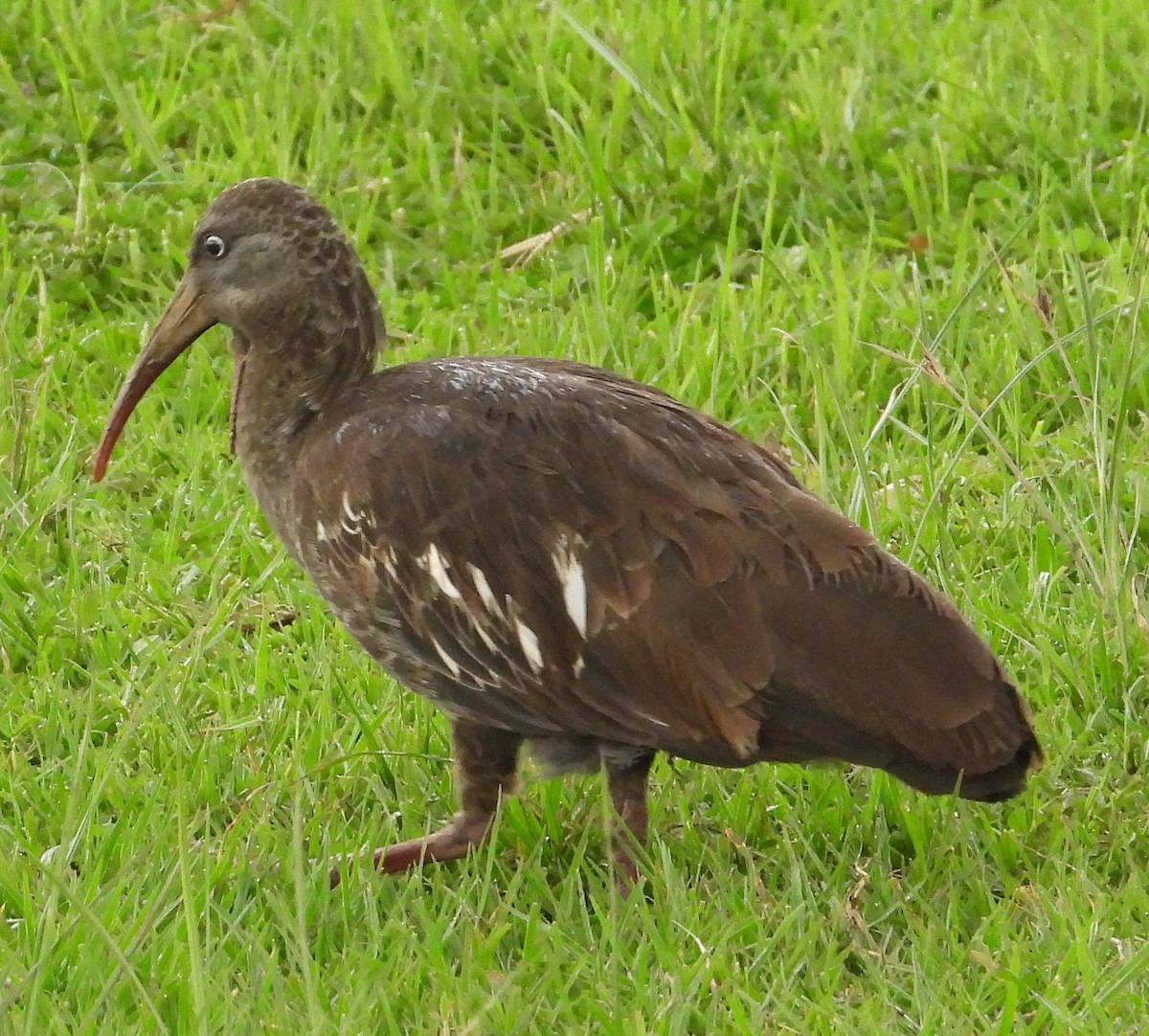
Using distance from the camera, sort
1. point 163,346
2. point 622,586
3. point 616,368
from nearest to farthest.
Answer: point 622,586
point 163,346
point 616,368

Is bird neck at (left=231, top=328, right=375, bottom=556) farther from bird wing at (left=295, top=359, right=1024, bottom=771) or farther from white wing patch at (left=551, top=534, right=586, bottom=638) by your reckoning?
white wing patch at (left=551, top=534, right=586, bottom=638)

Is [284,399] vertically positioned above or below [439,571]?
above

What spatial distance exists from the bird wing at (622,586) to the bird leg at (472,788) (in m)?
0.14

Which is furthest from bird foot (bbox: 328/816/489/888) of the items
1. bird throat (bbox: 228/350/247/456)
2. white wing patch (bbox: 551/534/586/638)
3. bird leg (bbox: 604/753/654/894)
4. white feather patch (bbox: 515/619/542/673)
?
bird throat (bbox: 228/350/247/456)

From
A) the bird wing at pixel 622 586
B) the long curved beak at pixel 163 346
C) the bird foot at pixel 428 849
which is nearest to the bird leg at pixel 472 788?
the bird foot at pixel 428 849

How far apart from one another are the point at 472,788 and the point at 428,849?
0.15 m

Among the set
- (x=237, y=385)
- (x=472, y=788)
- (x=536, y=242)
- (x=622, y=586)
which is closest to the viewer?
(x=622, y=586)

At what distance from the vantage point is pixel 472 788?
13.2 feet

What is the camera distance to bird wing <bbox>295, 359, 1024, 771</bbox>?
11.7 feet

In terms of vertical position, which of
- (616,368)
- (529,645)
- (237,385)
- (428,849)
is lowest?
(428,849)

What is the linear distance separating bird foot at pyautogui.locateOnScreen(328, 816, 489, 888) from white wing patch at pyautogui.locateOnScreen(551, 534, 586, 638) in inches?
22.2

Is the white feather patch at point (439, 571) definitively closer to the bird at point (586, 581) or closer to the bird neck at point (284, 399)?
the bird at point (586, 581)

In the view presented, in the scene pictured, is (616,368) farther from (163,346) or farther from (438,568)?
(438,568)

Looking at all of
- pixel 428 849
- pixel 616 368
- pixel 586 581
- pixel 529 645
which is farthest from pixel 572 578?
pixel 616 368
